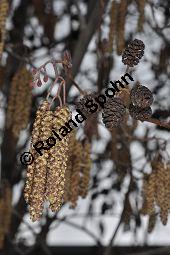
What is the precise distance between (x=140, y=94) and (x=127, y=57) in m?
0.08

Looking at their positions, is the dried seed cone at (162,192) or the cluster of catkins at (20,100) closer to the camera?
the dried seed cone at (162,192)

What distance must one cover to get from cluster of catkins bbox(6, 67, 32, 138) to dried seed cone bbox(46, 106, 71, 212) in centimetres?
87

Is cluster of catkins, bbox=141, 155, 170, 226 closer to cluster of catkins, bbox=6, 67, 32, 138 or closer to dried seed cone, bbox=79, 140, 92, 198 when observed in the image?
dried seed cone, bbox=79, 140, 92, 198

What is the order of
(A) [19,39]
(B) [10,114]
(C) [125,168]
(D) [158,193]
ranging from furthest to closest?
(A) [19,39], (C) [125,168], (B) [10,114], (D) [158,193]

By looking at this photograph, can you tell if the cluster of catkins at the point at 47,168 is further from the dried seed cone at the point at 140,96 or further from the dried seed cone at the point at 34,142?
the dried seed cone at the point at 140,96

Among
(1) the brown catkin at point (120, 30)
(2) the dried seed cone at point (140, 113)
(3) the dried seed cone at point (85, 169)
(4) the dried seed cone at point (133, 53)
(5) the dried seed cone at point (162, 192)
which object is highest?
(1) the brown catkin at point (120, 30)

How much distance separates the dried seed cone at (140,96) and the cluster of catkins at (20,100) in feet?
2.69

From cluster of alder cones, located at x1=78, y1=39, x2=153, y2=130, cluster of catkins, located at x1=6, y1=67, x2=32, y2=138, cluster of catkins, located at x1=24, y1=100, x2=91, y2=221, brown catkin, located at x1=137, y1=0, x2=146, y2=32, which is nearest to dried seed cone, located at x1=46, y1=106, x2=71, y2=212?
cluster of catkins, located at x1=24, y1=100, x2=91, y2=221

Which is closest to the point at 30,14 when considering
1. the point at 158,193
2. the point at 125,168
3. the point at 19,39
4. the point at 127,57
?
the point at 19,39

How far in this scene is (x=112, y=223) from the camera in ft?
13.9

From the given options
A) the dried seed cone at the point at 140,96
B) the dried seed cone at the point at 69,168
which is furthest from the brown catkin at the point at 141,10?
the dried seed cone at the point at 140,96

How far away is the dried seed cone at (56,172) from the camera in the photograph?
0.94 meters

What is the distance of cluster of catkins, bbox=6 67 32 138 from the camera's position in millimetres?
1818

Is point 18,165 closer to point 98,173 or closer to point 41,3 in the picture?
point 98,173
